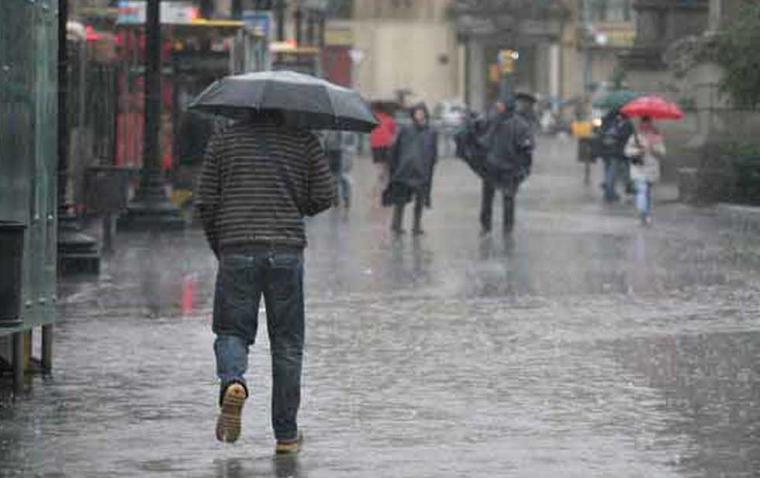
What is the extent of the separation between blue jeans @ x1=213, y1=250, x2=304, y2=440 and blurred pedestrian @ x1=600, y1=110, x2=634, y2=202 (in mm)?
26377

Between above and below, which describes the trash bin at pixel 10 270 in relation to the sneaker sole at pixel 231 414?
above

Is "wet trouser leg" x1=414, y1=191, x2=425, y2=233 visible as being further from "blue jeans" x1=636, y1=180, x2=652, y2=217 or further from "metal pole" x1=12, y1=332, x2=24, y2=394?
"metal pole" x1=12, y1=332, x2=24, y2=394

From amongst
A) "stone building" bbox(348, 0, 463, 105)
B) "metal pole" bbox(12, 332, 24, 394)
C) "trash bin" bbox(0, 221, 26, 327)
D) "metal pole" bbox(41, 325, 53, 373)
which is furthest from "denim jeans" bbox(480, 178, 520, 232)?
"stone building" bbox(348, 0, 463, 105)

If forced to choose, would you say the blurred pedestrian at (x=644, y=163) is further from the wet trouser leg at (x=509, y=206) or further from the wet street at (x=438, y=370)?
the wet street at (x=438, y=370)

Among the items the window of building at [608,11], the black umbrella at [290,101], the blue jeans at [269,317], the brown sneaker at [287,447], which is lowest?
the brown sneaker at [287,447]

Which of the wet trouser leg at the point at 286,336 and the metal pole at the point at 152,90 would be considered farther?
the metal pole at the point at 152,90

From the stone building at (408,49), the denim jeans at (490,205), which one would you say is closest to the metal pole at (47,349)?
the denim jeans at (490,205)

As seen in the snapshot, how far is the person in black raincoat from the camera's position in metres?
28.4

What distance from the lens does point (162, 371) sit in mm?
14047

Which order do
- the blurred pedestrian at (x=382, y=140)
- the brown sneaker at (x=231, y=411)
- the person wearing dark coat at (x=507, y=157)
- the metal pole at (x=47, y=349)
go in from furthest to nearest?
the blurred pedestrian at (x=382, y=140) < the person wearing dark coat at (x=507, y=157) < the metal pole at (x=47, y=349) < the brown sneaker at (x=231, y=411)

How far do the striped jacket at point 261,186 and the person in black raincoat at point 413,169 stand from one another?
1747cm

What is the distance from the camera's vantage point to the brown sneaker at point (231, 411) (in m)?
10.5

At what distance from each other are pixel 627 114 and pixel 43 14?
23.9 meters

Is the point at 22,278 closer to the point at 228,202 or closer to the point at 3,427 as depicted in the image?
the point at 3,427
